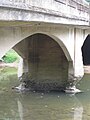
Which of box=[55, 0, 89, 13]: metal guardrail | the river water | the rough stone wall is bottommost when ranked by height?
the river water

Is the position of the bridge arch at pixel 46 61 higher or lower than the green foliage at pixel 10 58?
higher

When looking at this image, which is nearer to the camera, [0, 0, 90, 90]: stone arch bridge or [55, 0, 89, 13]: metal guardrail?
[0, 0, 90, 90]: stone arch bridge

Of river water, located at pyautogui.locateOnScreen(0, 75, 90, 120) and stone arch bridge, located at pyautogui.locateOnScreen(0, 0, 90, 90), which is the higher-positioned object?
stone arch bridge, located at pyautogui.locateOnScreen(0, 0, 90, 90)

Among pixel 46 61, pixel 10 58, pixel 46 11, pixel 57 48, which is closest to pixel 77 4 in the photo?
pixel 57 48

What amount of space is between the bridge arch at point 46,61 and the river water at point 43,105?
0.91m

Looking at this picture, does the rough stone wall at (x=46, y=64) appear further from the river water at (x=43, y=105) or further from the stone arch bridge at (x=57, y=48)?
the river water at (x=43, y=105)

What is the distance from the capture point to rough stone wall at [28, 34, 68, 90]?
20.0 metres

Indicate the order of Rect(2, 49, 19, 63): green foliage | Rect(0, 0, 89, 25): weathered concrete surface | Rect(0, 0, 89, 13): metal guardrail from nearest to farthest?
Rect(0, 0, 89, 13): metal guardrail
Rect(0, 0, 89, 25): weathered concrete surface
Rect(2, 49, 19, 63): green foliage

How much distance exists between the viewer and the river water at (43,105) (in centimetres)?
1419

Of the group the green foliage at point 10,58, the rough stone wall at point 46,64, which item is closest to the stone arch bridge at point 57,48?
the rough stone wall at point 46,64

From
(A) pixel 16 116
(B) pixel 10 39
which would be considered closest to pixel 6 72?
(A) pixel 16 116

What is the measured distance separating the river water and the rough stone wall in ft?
2.64

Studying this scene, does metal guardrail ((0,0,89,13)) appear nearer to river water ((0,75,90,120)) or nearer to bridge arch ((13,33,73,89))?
bridge arch ((13,33,73,89))

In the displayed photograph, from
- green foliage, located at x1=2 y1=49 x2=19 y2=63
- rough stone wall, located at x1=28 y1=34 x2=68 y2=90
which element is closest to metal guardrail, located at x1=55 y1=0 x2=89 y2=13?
rough stone wall, located at x1=28 y1=34 x2=68 y2=90
